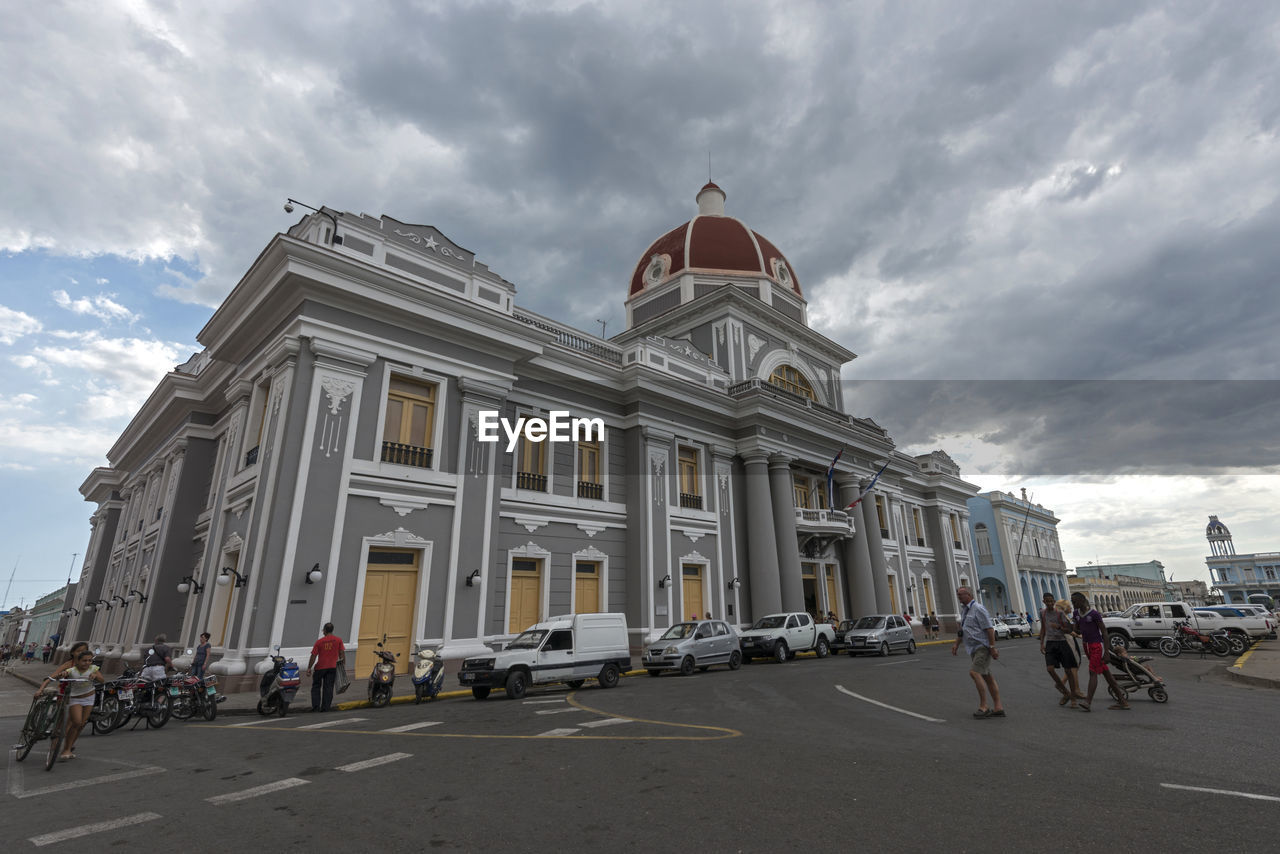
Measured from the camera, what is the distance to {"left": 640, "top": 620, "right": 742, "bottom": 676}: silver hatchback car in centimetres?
1650

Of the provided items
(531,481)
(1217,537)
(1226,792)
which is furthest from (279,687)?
(1217,537)

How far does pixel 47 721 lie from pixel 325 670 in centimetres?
410

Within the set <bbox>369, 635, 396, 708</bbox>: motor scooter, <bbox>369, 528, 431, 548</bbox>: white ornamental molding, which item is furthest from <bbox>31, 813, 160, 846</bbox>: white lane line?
<bbox>369, 528, 431, 548</bbox>: white ornamental molding

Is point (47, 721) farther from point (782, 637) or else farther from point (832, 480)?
point (832, 480)

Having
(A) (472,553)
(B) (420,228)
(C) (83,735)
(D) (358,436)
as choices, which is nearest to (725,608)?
(A) (472,553)

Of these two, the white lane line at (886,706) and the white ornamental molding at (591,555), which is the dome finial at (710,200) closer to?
the white ornamental molding at (591,555)

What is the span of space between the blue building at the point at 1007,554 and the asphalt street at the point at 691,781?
50346 mm

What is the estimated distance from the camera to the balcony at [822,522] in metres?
27.2

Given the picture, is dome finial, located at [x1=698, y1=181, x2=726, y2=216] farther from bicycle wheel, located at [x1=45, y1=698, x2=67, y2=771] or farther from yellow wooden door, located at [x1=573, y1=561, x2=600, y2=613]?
bicycle wheel, located at [x1=45, y1=698, x2=67, y2=771]

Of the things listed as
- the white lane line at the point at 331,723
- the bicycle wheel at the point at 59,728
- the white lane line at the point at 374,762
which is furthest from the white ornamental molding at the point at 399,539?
the white lane line at the point at 374,762

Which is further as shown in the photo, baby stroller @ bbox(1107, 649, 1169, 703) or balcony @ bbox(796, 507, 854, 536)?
balcony @ bbox(796, 507, 854, 536)

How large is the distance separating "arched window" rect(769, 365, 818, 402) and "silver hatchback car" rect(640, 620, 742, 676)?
50.7 feet

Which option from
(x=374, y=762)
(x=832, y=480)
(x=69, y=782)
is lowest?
(x=69, y=782)

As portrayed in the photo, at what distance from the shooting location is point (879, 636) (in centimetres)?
2155
